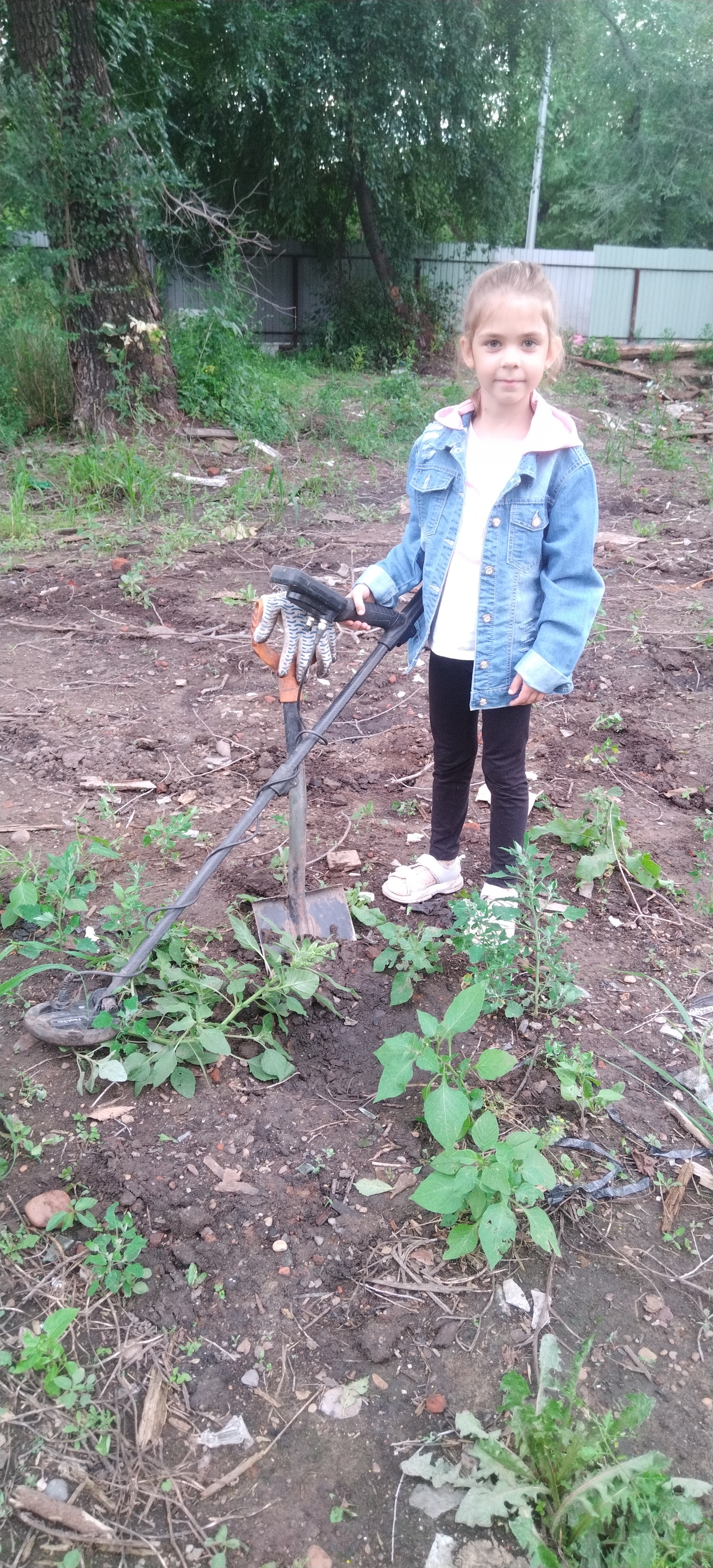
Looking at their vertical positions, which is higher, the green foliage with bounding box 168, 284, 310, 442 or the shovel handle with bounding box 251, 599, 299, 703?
the green foliage with bounding box 168, 284, 310, 442

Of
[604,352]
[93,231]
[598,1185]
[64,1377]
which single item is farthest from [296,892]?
[604,352]

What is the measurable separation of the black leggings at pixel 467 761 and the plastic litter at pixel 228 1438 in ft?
3.93

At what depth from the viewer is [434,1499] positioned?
4.67 ft

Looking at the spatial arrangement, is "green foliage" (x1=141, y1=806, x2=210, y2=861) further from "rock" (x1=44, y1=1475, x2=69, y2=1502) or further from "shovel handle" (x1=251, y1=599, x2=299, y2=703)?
"rock" (x1=44, y1=1475, x2=69, y2=1502)

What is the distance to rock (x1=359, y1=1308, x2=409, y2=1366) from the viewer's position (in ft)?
5.32

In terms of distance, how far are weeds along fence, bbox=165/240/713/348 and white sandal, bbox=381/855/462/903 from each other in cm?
1445

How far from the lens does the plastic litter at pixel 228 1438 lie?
4.92 feet

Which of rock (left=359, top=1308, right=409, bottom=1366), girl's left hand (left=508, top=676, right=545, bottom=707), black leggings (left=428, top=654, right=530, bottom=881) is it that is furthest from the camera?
black leggings (left=428, top=654, right=530, bottom=881)

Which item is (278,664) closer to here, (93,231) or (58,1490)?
(58,1490)

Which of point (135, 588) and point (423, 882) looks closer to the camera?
point (423, 882)

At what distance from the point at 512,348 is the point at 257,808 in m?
1.11

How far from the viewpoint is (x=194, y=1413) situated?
1.54 meters

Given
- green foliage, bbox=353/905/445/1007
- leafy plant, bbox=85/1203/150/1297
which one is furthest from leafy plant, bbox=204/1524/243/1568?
green foliage, bbox=353/905/445/1007

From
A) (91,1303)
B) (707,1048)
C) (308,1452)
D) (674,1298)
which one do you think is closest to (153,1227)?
(91,1303)
